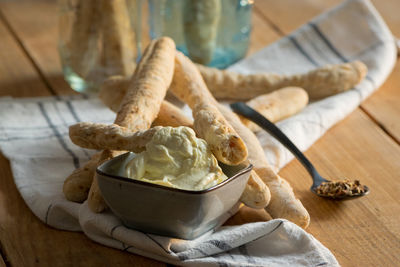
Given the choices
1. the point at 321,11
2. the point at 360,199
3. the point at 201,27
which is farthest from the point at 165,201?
the point at 321,11

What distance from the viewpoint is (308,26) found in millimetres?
1320

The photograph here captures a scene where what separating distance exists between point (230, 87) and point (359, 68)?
0.73ft

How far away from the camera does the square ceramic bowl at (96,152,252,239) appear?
2.10 feet

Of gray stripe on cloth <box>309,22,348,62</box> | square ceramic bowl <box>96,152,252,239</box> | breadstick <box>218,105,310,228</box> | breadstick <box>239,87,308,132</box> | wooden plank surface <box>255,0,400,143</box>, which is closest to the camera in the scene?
square ceramic bowl <box>96,152,252,239</box>

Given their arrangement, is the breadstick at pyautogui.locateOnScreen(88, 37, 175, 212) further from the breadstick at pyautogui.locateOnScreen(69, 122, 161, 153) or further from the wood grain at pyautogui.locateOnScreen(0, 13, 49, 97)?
the wood grain at pyautogui.locateOnScreen(0, 13, 49, 97)

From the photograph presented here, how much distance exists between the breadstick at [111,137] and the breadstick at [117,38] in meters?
0.37

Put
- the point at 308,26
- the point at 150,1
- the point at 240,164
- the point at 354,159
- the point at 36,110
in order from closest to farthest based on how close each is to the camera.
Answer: the point at 240,164
the point at 354,159
the point at 36,110
the point at 150,1
the point at 308,26

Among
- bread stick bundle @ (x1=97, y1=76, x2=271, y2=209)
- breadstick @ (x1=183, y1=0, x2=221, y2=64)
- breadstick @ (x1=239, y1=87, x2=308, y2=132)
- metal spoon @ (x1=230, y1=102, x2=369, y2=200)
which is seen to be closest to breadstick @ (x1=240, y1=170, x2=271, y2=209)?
bread stick bundle @ (x1=97, y1=76, x2=271, y2=209)

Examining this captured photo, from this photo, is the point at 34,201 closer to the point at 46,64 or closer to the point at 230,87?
the point at 230,87

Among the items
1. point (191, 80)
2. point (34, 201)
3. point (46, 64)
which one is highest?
point (191, 80)

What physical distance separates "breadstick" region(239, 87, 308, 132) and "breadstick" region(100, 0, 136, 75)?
236 millimetres

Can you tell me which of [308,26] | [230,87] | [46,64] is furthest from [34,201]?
[308,26]

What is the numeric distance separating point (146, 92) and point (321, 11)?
0.82 m

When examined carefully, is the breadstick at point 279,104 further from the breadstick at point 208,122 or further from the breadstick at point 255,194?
the breadstick at point 255,194
